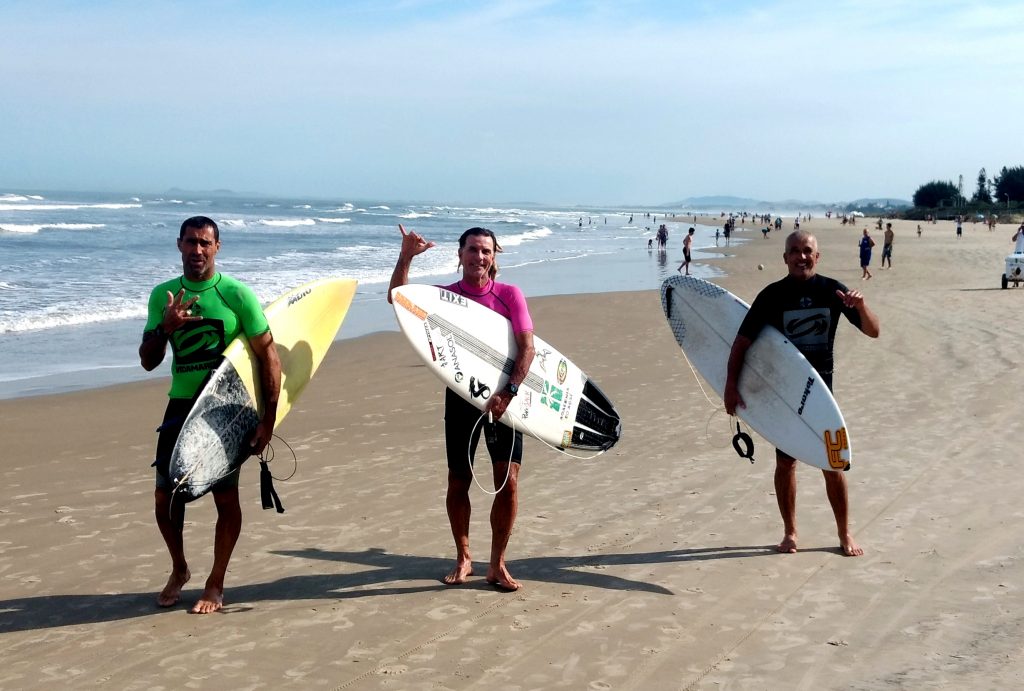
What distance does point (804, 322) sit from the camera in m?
4.65

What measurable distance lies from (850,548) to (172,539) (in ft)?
10.3

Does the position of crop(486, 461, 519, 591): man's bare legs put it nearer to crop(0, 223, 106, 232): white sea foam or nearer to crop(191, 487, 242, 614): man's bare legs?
crop(191, 487, 242, 614): man's bare legs

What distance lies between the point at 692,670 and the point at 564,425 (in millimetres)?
1749

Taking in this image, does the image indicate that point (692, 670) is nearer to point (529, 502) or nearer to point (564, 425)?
point (564, 425)

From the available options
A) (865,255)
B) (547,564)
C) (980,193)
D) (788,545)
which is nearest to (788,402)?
(788,545)

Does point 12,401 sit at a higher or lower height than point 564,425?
lower

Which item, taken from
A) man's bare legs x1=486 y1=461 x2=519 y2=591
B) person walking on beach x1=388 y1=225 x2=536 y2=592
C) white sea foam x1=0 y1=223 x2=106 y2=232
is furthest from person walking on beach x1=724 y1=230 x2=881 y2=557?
white sea foam x1=0 y1=223 x2=106 y2=232

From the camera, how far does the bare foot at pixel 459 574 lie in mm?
4305

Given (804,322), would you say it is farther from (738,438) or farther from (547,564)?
(547,564)

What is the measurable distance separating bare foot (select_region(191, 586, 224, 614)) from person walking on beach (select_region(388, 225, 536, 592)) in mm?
986

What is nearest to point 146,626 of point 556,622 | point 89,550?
point 89,550

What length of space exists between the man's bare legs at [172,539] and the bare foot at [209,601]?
15cm

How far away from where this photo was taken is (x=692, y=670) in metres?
3.38

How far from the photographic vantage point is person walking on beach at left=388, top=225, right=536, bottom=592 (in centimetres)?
421
